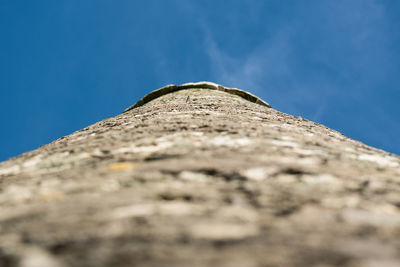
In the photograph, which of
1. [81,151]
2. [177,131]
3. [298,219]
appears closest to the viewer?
[298,219]

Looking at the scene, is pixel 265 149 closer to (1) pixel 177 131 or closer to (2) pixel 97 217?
(1) pixel 177 131

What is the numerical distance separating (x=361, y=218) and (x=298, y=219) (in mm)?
226

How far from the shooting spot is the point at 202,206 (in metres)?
1.12

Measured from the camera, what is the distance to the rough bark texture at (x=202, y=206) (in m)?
0.87

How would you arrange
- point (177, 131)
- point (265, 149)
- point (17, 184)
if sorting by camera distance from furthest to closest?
point (177, 131) → point (265, 149) → point (17, 184)

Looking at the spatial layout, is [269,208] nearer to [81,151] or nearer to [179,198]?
[179,198]

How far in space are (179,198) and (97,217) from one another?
300 mm

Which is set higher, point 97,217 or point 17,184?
point 17,184

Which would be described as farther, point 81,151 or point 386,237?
point 81,151

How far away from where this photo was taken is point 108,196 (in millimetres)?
1219

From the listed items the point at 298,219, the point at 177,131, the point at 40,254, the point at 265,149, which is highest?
the point at 177,131

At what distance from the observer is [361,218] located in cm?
107

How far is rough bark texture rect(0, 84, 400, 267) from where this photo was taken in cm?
87

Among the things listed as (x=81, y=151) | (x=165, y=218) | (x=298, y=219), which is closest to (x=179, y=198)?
(x=165, y=218)
